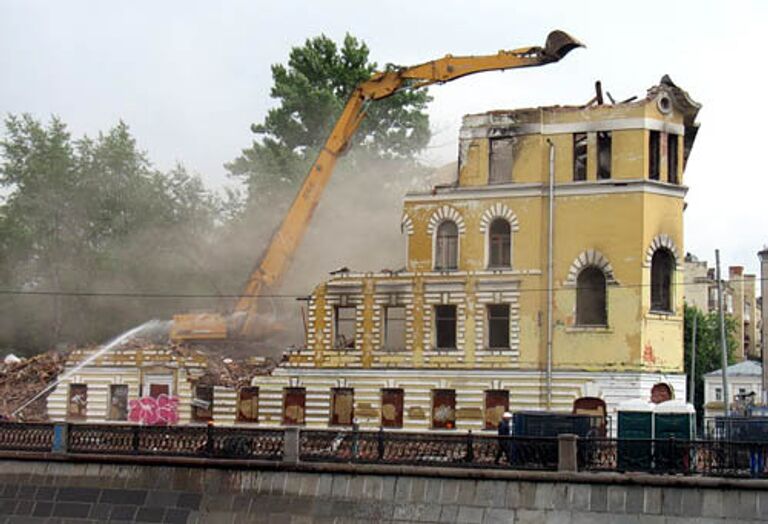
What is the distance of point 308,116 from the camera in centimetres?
7006

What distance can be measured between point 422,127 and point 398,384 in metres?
33.1

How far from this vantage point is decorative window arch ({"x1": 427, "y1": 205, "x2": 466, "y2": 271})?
42.9 m

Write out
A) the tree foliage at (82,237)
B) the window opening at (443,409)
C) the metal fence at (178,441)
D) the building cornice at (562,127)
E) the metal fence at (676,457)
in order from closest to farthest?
the metal fence at (676,457), the metal fence at (178,441), the building cornice at (562,127), the window opening at (443,409), the tree foliage at (82,237)

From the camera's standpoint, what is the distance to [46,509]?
102 feet

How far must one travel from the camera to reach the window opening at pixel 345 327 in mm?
43656

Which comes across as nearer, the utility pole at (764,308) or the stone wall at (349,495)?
the stone wall at (349,495)

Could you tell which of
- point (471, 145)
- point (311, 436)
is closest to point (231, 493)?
point (311, 436)

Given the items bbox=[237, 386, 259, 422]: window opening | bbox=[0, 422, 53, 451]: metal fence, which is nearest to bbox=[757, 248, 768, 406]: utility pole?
bbox=[237, 386, 259, 422]: window opening

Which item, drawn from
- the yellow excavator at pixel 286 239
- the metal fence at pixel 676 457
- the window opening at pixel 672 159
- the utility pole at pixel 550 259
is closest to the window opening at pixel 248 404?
the yellow excavator at pixel 286 239

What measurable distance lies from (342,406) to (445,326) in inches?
183

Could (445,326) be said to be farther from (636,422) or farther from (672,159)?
(636,422)

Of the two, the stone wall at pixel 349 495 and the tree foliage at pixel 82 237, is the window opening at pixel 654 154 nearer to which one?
the stone wall at pixel 349 495

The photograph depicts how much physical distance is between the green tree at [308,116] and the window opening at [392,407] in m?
28.2

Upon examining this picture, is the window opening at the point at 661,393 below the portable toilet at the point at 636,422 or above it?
above
